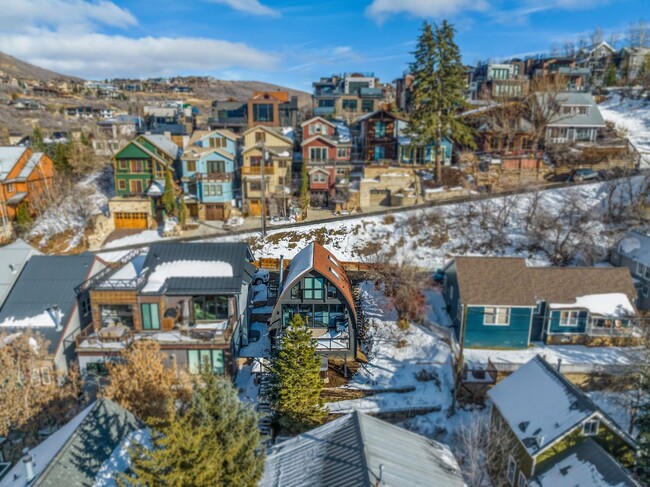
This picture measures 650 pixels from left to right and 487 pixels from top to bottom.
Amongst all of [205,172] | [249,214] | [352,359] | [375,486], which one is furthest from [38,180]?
[375,486]

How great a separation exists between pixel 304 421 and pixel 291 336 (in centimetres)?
371

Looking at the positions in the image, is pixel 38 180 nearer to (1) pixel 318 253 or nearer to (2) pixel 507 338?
(1) pixel 318 253

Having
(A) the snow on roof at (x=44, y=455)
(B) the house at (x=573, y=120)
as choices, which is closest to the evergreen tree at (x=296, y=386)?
(A) the snow on roof at (x=44, y=455)

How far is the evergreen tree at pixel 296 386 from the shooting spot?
65.4 ft

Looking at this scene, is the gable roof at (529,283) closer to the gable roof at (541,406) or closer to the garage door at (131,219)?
the gable roof at (541,406)

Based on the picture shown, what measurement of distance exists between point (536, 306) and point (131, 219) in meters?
38.1

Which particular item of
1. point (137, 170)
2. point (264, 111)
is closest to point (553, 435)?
point (137, 170)

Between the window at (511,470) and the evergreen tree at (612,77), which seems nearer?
the window at (511,470)

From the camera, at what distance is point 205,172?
4828cm

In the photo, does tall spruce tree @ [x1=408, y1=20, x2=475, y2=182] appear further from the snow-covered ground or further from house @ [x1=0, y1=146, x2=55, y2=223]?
house @ [x1=0, y1=146, x2=55, y2=223]

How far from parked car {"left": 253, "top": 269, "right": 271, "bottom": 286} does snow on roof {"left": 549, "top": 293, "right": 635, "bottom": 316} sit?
64.7 ft

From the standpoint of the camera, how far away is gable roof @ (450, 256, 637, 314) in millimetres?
27797

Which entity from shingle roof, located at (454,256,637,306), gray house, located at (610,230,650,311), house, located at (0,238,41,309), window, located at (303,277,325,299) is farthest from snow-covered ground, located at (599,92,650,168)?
house, located at (0,238,41,309)

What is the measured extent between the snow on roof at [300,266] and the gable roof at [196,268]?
2.60 meters
